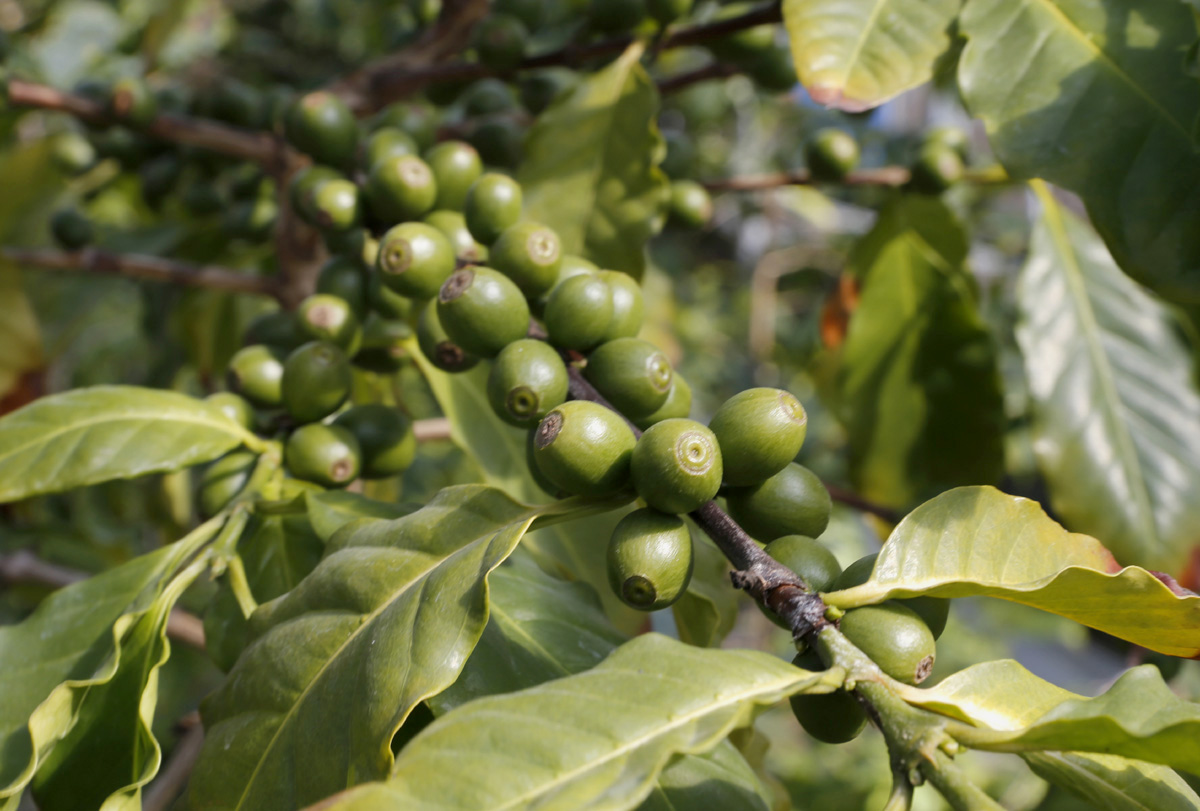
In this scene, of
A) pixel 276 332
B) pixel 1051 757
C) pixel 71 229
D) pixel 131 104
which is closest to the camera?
A: pixel 1051 757

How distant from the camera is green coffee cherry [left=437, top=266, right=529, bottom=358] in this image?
3.13 ft

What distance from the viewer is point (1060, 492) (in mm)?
1526

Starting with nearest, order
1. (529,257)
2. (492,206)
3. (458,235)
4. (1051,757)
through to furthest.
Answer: (1051,757) → (529,257) → (492,206) → (458,235)

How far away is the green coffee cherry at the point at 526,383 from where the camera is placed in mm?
901

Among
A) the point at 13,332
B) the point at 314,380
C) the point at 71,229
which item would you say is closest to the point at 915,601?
the point at 314,380

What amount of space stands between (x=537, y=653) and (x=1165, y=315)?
1.60 metres

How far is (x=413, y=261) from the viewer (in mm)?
1069

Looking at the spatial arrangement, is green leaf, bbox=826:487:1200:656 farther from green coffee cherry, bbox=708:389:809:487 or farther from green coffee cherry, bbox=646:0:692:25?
green coffee cherry, bbox=646:0:692:25

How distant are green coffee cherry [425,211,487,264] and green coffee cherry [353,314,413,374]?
166 millimetres

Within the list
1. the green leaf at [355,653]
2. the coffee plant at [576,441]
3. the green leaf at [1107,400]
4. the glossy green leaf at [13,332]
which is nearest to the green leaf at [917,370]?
the coffee plant at [576,441]

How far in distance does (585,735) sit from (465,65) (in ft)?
4.90

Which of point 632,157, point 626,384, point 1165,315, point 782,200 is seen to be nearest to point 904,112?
point 782,200

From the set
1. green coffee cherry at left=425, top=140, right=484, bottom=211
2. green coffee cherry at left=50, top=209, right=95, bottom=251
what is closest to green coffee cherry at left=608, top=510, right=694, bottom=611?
green coffee cherry at left=425, top=140, right=484, bottom=211

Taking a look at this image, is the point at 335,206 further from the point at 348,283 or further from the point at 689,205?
the point at 689,205
